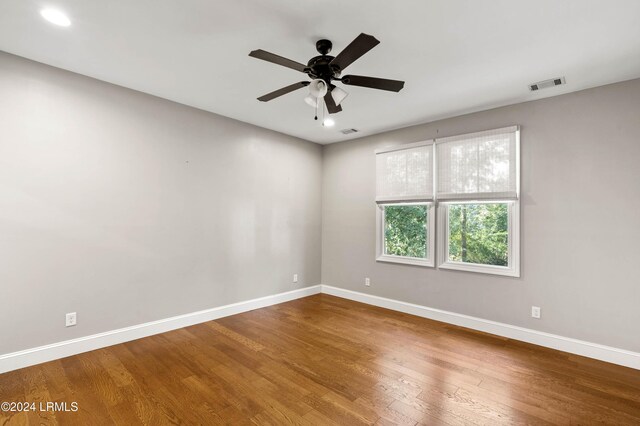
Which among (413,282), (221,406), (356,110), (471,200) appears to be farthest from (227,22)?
(413,282)

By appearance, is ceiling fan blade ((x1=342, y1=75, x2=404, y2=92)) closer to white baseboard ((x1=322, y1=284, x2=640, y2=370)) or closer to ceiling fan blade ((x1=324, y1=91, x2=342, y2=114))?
ceiling fan blade ((x1=324, y1=91, x2=342, y2=114))

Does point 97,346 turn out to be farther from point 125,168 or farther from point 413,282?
point 413,282

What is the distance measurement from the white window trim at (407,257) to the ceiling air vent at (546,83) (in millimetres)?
1736

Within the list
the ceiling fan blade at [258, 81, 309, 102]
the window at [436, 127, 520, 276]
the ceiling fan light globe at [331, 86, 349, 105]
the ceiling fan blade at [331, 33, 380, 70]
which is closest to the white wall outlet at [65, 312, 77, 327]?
the ceiling fan blade at [258, 81, 309, 102]

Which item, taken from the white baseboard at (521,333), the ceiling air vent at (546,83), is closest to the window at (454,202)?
the ceiling air vent at (546,83)

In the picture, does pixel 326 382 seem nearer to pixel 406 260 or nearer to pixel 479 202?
pixel 406 260

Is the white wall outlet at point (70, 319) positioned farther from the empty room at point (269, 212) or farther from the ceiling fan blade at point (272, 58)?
the ceiling fan blade at point (272, 58)

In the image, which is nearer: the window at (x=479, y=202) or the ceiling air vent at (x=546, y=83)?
the ceiling air vent at (x=546, y=83)

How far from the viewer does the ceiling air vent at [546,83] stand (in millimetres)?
3011

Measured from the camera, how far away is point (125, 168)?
11.0ft

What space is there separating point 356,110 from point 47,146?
10.9 ft

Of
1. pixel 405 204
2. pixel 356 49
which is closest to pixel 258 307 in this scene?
pixel 405 204

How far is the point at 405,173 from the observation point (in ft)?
14.9

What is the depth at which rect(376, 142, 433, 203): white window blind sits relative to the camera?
432cm
